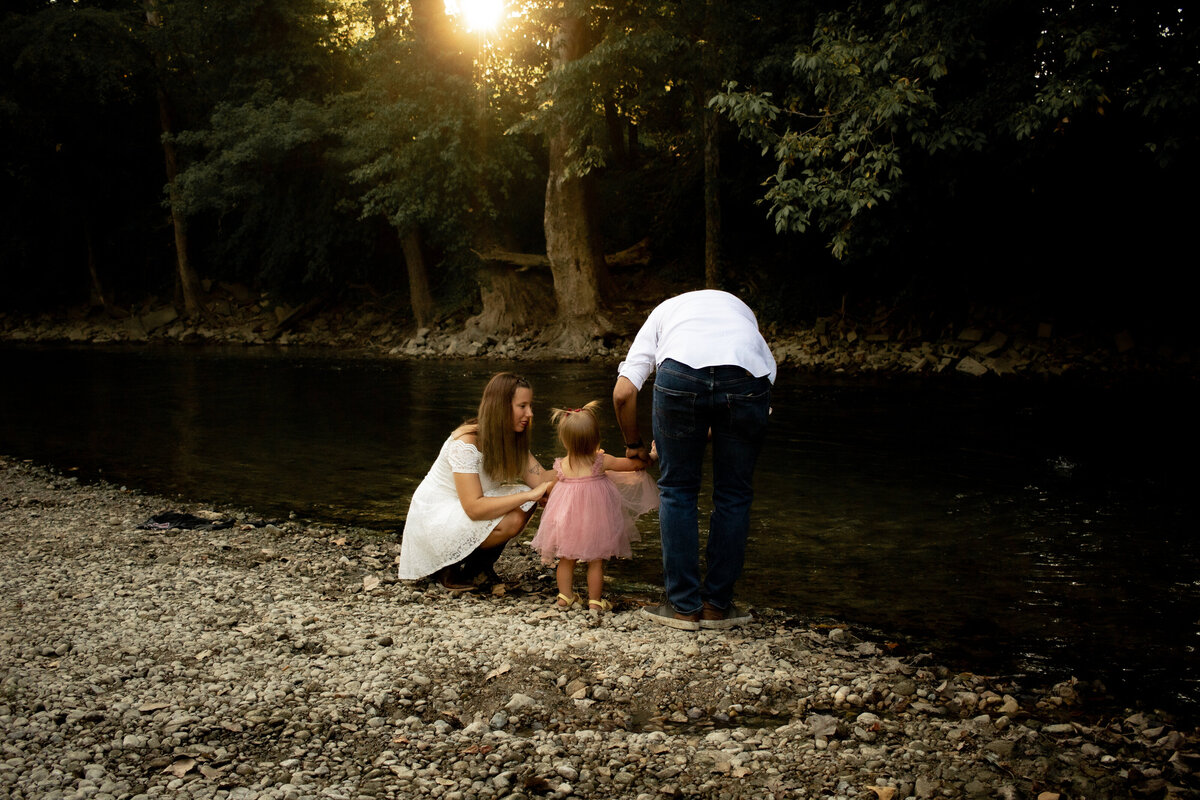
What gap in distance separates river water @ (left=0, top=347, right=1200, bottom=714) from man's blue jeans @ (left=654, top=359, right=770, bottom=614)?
993 mm

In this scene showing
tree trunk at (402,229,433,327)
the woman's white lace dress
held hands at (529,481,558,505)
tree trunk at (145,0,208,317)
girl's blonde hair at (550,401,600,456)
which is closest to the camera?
girl's blonde hair at (550,401,600,456)

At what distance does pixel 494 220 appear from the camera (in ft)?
88.8

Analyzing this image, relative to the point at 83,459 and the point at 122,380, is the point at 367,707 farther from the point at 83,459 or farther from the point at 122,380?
the point at 122,380

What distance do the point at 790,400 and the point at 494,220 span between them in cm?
1387

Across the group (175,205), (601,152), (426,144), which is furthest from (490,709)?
(175,205)

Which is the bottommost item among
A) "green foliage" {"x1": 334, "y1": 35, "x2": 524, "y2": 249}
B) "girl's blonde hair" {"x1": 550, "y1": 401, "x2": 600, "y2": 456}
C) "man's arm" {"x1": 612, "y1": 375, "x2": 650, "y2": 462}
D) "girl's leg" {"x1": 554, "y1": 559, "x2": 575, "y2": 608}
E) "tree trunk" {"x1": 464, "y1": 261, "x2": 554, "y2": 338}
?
"girl's leg" {"x1": 554, "y1": 559, "x2": 575, "y2": 608}

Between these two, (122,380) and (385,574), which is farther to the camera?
(122,380)

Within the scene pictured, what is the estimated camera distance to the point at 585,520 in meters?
5.30

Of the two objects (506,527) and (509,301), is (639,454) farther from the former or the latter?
(509,301)

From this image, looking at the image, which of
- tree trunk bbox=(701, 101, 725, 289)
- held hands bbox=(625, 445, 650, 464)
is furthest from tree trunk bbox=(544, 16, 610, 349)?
held hands bbox=(625, 445, 650, 464)

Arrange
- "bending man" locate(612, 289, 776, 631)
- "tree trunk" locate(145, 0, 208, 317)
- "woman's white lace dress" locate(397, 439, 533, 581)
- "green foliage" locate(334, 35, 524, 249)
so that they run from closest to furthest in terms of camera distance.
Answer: "bending man" locate(612, 289, 776, 631) < "woman's white lace dress" locate(397, 439, 533, 581) < "green foliage" locate(334, 35, 524, 249) < "tree trunk" locate(145, 0, 208, 317)

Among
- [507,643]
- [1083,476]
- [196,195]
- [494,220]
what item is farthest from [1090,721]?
[196,195]

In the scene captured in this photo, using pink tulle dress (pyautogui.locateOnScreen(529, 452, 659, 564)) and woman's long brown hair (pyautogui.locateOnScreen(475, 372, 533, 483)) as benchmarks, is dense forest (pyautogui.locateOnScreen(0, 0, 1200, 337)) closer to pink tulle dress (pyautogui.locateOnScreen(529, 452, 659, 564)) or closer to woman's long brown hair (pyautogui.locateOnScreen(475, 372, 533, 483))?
woman's long brown hair (pyautogui.locateOnScreen(475, 372, 533, 483))

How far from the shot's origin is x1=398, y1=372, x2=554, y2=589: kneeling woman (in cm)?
552
